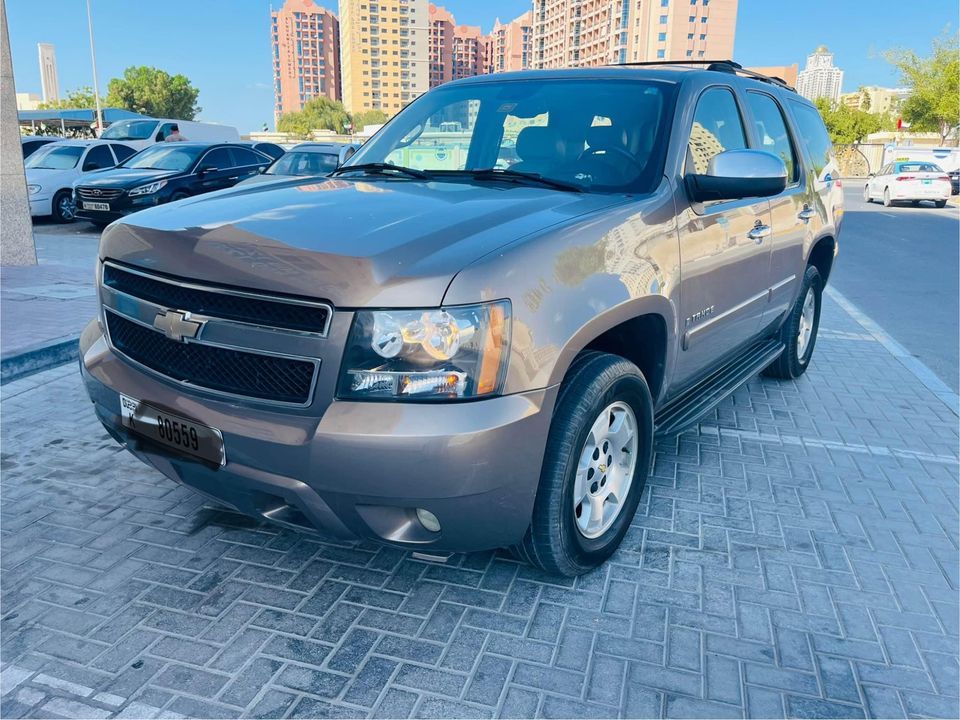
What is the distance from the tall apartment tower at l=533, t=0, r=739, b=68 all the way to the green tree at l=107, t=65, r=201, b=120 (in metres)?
58.1

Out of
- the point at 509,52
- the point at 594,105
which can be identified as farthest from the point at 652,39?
the point at 594,105

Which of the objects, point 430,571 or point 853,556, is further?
point 853,556

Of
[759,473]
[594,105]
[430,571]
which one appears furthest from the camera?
[759,473]

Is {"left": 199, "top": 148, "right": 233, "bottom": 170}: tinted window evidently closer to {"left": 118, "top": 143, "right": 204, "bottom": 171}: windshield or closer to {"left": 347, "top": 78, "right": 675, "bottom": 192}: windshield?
{"left": 118, "top": 143, "right": 204, "bottom": 171}: windshield

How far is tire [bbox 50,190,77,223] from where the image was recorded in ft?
51.3

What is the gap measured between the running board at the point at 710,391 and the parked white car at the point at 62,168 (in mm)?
15147

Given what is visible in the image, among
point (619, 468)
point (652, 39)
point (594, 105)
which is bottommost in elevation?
point (619, 468)

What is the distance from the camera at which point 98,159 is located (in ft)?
54.1

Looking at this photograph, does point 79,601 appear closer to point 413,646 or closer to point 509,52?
point 413,646

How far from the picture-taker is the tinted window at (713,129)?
3463 millimetres

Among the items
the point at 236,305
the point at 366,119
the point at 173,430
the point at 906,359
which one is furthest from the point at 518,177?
the point at 366,119

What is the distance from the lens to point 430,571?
9.86ft

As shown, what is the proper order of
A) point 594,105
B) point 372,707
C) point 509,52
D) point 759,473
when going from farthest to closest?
Result: point 509,52 < point 759,473 < point 594,105 < point 372,707

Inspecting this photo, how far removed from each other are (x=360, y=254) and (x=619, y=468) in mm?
1448
